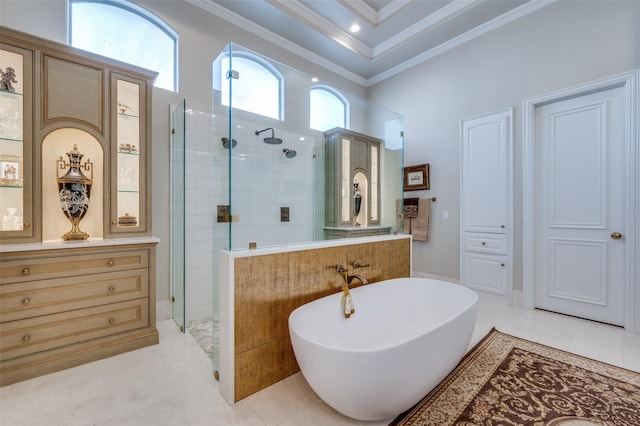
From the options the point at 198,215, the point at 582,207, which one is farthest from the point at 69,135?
the point at 582,207

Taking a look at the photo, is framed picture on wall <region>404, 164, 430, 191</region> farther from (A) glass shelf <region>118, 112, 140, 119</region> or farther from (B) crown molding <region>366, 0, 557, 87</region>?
(A) glass shelf <region>118, 112, 140, 119</region>

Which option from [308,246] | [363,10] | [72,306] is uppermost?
[363,10]

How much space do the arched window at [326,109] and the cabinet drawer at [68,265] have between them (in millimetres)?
1869

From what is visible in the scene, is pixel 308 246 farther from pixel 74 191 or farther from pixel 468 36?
pixel 468 36

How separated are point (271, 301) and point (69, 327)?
147 cm

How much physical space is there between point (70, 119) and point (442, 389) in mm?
3127

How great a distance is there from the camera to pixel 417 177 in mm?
3984

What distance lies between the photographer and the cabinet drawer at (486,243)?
3222 mm

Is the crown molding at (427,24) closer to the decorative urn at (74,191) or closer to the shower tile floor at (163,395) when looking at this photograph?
the shower tile floor at (163,395)

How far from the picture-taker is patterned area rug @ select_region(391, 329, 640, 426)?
146 centimetres

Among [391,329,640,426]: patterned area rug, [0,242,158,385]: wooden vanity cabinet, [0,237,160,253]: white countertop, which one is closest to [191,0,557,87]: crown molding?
[0,237,160,253]: white countertop

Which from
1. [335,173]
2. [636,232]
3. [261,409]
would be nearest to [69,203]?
[261,409]

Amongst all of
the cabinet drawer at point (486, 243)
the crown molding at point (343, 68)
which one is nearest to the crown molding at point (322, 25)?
the crown molding at point (343, 68)

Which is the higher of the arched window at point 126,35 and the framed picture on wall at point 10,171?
the arched window at point 126,35
